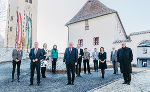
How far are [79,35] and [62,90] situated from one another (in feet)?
78.8

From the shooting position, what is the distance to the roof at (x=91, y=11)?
26.8 meters

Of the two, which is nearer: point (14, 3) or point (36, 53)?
point (36, 53)

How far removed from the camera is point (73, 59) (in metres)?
7.42

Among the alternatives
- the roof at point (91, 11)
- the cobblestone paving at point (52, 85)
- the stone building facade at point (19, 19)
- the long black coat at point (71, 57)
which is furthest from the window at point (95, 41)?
the long black coat at point (71, 57)

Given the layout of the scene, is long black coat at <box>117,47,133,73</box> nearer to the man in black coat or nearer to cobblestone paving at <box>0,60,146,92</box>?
the man in black coat

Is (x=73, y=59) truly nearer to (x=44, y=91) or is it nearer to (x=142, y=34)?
(x=44, y=91)

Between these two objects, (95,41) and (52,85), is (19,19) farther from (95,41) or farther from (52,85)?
(52,85)

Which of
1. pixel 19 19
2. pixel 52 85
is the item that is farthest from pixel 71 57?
pixel 19 19

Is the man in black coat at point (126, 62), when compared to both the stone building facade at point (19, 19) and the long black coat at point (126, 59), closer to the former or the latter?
the long black coat at point (126, 59)

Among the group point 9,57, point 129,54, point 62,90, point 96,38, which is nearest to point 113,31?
point 96,38

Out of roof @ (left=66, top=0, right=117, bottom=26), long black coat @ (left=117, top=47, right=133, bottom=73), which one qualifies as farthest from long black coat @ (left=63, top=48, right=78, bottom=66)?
roof @ (left=66, top=0, right=117, bottom=26)

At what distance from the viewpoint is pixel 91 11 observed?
29.6 metres

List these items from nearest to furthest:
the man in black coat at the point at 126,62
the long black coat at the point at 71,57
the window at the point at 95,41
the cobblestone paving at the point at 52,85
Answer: the cobblestone paving at the point at 52,85 → the man in black coat at the point at 126,62 → the long black coat at the point at 71,57 → the window at the point at 95,41

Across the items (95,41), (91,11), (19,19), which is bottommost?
(95,41)
